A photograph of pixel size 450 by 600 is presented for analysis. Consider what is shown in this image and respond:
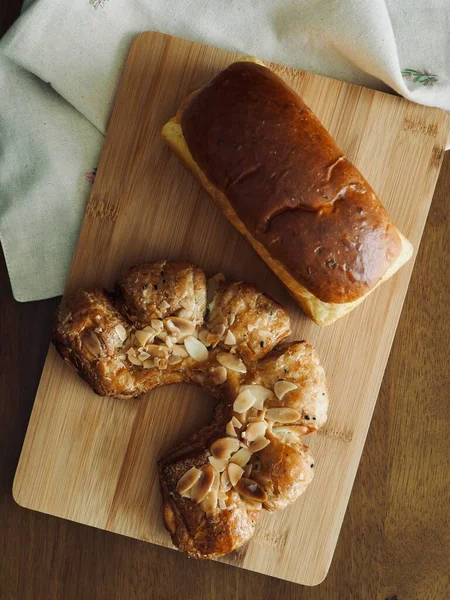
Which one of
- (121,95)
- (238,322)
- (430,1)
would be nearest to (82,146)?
(121,95)

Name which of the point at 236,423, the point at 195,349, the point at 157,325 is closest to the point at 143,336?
the point at 157,325

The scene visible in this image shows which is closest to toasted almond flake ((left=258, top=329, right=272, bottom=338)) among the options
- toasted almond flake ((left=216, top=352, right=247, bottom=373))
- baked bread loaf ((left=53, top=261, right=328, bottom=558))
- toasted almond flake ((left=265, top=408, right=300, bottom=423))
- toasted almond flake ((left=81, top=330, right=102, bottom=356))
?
baked bread loaf ((left=53, top=261, right=328, bottom=558))

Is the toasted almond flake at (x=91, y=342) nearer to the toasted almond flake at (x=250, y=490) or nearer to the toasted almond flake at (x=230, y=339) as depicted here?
the toasted almond flake at (x=230, y=339)

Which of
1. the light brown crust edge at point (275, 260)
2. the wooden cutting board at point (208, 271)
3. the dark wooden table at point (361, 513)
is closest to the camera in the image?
the light brown crust edge at point (275, 260)

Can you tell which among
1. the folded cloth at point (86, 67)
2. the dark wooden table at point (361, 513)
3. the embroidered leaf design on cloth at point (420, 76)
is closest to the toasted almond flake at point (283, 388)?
the dark wooden table at point (361, 513)

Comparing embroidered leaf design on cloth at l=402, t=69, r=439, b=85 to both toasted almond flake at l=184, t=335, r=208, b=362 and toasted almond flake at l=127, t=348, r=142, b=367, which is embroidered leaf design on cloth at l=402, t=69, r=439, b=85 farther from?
toasted almond flake at l=127, t=348, r=142, b=367

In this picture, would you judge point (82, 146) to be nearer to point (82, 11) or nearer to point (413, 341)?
point (82, 11)
